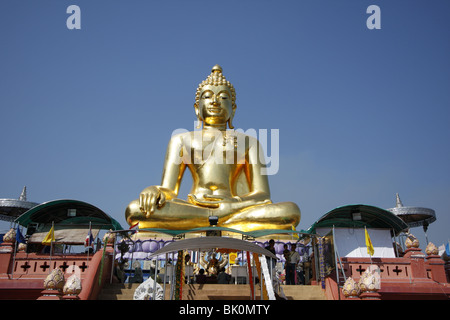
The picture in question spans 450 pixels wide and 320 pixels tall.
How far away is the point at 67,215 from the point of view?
1448cm

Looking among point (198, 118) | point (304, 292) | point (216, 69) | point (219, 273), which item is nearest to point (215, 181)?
point (198, 118)

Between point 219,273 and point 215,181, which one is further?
point 215,181

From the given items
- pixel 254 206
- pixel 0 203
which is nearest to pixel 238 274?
pixel 254 206

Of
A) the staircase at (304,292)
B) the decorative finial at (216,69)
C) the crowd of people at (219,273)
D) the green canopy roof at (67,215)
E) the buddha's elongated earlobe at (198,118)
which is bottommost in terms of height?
the staircase at (304,292)

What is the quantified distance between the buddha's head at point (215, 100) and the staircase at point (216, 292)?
25.9 feet

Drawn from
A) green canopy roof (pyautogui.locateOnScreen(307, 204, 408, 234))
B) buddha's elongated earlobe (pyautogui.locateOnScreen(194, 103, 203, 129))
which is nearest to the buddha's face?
buddha's elongated earlobe (pyautogui.locateOnScreen(194, 103, 203, 129))

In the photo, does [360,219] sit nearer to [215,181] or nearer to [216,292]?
[215,181]

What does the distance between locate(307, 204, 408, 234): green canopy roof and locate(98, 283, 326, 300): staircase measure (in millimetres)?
3710

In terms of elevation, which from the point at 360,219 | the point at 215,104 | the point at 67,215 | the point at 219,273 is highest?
the point at 215,104

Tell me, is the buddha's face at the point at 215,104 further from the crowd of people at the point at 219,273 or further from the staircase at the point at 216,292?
the staircase at the point at 216,292

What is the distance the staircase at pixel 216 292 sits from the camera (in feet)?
26.4

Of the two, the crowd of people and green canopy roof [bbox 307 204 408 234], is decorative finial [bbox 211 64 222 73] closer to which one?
green canopy roof [bbox 307 204 408 234]

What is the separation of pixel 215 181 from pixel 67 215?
5.10m

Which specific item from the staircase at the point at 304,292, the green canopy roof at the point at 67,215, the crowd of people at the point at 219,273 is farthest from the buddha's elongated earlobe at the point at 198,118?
the staircase at the point at 304,292
